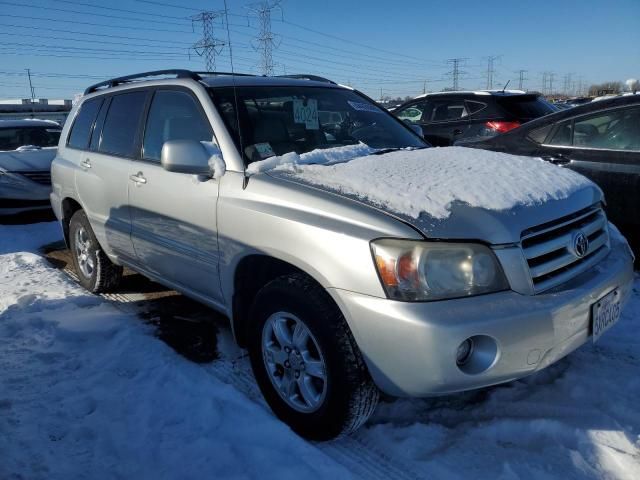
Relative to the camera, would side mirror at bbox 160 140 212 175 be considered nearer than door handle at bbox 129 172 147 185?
Yes

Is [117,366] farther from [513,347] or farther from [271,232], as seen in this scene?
[513,347]

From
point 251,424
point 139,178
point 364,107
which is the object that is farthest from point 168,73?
point 251,424

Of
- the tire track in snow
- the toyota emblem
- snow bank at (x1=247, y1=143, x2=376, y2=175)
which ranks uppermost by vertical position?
snow bank at (x1=247, y1=143, x2=376, y2=175)

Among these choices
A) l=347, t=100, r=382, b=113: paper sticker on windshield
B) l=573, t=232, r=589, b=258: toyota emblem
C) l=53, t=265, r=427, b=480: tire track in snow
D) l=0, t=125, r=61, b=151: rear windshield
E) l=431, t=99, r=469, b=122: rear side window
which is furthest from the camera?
l=0, t=125, r=61, b=151: rear windshield

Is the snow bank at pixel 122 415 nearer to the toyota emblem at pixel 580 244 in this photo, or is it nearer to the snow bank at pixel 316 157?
the snow bank at pixel 316 157

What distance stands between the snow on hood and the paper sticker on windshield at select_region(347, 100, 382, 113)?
75 centimetres

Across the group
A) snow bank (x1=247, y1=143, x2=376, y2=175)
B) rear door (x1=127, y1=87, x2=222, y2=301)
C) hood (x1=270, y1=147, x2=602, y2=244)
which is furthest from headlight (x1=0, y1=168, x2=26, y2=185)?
hood (x1=270, y1=147, x2=602, y2=244)

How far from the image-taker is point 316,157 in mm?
2846

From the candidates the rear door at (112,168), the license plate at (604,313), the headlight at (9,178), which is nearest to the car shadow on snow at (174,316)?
the rear door at (112,168)

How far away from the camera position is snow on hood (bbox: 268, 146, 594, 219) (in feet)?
7.22

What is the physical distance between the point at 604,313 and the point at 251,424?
1687 millimetres

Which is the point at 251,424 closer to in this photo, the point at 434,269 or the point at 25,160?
the point at 434,269

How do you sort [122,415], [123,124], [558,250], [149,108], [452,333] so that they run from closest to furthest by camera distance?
[452,333]
[558,250]
[122,415]
[149,108]
[123,124]

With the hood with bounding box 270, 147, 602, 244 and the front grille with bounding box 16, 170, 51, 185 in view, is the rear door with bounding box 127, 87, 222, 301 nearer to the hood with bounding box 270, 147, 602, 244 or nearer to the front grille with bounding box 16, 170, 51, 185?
the hood with bounding box 270, 147, 602, 244
